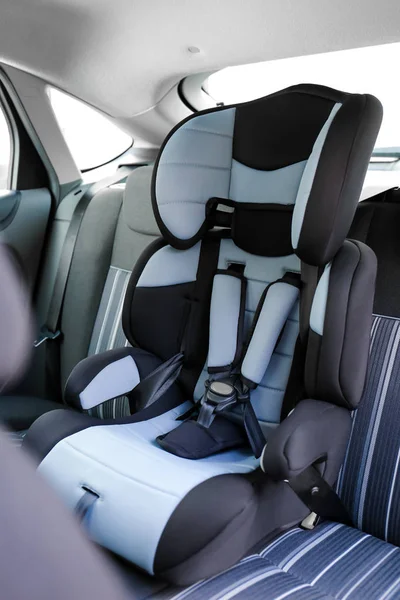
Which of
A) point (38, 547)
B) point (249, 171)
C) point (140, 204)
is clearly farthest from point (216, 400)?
point (38, 547)

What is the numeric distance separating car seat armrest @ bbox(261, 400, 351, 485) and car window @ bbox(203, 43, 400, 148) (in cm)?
104

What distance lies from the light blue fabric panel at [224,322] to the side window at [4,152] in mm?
1292

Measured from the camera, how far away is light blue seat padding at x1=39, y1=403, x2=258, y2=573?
1.09 meters

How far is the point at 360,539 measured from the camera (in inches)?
56.5

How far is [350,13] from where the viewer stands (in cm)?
142

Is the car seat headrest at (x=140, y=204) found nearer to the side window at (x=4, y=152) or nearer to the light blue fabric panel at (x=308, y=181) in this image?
the side window at (x=4, y=152)

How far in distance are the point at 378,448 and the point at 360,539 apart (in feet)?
0.73

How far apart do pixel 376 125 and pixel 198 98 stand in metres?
1.12

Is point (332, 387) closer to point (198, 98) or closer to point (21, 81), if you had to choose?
point (198, 98)

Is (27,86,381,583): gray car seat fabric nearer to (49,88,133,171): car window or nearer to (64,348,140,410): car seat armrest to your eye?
(64,348,140,410): car seat armrest

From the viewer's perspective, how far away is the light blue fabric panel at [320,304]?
125cm

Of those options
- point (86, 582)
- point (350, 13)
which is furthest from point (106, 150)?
point (86, 582)

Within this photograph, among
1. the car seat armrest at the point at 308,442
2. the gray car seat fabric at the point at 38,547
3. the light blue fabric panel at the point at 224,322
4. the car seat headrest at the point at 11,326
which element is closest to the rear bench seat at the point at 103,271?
the light blue fabric panel at the point at 224,322

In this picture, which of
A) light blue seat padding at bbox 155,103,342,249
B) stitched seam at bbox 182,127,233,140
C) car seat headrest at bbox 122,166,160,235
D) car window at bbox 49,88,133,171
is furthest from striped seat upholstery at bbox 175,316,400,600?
car window at bbox 49,88,133,171
